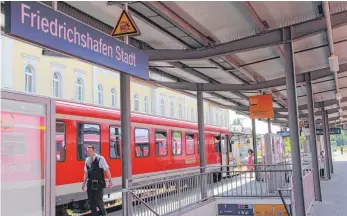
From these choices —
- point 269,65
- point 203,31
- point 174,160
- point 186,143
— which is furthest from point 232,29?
point 186,143

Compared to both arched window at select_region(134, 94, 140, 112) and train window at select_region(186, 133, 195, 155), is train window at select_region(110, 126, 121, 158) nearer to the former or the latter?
train window at select_region(186, 133, 195, 155)

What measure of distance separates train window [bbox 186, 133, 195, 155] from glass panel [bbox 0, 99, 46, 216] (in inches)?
483

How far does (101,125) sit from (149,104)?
29.4 meters

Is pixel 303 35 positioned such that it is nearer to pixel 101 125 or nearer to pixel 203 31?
pixel 203 31

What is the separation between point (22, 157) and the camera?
16.2 ft

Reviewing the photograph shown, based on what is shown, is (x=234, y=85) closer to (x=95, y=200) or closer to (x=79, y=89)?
(x=95, y=200)

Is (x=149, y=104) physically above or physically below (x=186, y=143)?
above

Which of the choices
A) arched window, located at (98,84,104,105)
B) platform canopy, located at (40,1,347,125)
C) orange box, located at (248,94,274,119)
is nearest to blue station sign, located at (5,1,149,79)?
platform canopy, located at (40,1,347,125)

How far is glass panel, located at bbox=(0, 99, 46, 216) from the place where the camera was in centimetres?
481

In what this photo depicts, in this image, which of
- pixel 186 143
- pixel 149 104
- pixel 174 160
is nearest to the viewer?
pixel 174 160

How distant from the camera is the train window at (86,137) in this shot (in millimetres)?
10633

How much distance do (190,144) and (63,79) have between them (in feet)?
51.8

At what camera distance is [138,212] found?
7.33 metres

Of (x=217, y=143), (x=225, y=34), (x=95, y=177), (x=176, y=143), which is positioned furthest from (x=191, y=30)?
(x=217, y=143)
